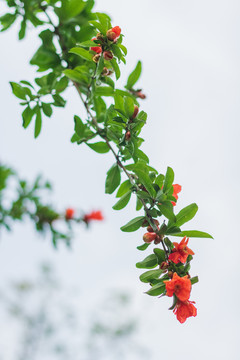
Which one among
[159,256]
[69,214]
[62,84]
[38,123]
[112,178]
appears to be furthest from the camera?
[69,214]

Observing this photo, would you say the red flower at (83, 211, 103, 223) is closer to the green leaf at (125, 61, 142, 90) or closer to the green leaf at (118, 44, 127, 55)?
the green leaf at (125, 61, 142, 90)

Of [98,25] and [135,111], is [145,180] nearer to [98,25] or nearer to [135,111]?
[135,111]

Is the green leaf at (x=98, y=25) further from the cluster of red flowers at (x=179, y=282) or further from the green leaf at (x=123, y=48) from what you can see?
the cluster of red flowers at (x=179, y=282)

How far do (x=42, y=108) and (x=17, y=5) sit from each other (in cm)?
40

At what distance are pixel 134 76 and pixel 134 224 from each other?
0.62 metres

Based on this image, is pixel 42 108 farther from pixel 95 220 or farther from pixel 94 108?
pixel 95 220

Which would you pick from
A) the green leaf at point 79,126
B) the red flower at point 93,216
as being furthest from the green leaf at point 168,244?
the red flower at point 93,216

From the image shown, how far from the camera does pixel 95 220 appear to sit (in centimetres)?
316

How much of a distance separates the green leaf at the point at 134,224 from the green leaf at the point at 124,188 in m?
0.17

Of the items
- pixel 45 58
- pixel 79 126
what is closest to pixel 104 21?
pixel 45 58

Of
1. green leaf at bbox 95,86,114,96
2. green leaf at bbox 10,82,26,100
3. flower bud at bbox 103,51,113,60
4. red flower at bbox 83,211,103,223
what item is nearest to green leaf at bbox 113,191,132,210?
green leaf at bbox 95,86,114,96

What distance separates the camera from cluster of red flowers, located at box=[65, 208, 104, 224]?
3133 mm

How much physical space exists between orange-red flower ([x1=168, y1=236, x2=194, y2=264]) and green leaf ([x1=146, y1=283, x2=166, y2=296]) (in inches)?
3.3

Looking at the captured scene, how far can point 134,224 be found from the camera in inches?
43.2
